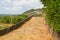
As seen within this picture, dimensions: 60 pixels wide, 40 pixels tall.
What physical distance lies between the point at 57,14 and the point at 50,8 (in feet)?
6.18

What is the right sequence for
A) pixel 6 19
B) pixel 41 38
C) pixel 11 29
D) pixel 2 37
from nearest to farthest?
pixel 2 37
pixel 41 38
pixel 11 29
pixel 6 19

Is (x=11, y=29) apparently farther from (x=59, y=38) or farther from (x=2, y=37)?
(x=59, y=38)

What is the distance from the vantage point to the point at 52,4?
21094mm

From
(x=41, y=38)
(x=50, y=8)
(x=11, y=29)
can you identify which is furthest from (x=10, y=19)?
(x=50, y=8)

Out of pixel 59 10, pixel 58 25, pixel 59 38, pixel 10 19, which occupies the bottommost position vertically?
pixel 10 19

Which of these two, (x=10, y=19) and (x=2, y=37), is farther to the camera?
(x=10, y=19)

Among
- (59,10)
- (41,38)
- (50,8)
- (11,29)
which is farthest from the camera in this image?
(11,29)

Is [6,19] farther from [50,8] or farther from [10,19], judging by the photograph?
[50,8]

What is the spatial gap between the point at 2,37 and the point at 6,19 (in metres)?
42.1

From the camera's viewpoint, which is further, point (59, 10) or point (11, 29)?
point (11, 29)

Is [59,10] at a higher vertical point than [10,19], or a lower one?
higher

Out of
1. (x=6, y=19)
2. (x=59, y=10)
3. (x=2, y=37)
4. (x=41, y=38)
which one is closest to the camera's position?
(x=59, y=10)

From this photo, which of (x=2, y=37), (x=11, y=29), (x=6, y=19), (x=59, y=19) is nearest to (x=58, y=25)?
(x=59, y=19)

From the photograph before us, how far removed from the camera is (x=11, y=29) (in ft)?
115
